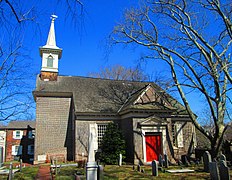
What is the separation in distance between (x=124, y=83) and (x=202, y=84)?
40.9 feet

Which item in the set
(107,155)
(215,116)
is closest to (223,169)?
(215,116)

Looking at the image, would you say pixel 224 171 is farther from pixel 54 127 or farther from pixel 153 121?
pixel 54 127

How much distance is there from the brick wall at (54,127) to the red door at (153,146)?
318 inches

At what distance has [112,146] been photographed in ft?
62.4

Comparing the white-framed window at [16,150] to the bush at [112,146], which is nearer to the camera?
the bush at [112,146]

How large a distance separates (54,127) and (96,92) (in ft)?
19.7

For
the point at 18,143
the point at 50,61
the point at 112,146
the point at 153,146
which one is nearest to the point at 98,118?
the point at 112,146

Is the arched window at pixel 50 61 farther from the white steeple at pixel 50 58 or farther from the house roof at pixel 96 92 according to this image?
the house roof at pixel 96 92

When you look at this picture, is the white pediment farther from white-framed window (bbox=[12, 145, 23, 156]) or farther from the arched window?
white-framed window (bbox=[12, 145, 23, 156])

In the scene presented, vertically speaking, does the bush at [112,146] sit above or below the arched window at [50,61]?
below

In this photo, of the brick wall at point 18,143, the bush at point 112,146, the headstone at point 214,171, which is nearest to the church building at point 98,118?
the bush at point 112,146

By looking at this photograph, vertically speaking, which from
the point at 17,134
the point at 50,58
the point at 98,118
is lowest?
the point at 17,134

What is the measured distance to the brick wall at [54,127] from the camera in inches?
851

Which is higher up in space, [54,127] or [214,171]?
[54,127]
